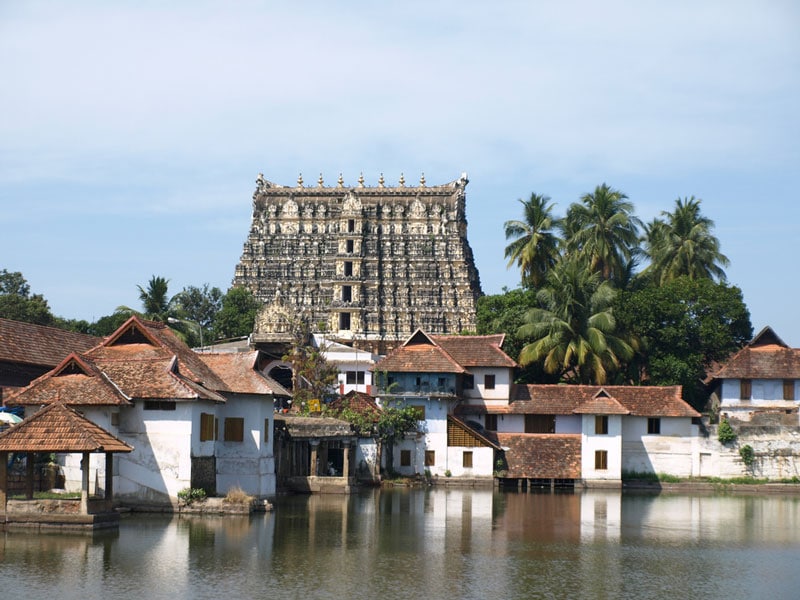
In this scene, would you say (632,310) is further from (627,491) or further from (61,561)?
(61,561)

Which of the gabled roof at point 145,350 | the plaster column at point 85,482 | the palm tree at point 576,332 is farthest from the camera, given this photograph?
the palm tree at point 576,332

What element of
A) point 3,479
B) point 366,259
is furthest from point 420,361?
point 366,259

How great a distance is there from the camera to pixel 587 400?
2494 inches

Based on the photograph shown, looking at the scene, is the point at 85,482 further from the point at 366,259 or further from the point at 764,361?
the point at 366,259

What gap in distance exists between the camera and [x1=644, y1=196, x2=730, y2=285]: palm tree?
3142 inches

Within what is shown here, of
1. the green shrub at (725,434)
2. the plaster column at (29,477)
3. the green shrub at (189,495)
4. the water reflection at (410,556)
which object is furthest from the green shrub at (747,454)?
the plaster column at (29,477)

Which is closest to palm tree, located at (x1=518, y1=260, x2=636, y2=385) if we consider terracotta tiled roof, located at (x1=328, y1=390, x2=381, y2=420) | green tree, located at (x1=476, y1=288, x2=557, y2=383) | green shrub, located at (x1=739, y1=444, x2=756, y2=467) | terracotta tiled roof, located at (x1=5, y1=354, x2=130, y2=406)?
green tree, located at (x1=476, y1=288, x2=557, y2=383)

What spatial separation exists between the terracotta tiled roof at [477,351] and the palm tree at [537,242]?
13.8m

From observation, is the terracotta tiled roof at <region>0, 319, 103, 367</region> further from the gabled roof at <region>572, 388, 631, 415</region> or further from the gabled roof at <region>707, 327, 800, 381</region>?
the gabled roof at <region>707, 327, 800, 381</region>

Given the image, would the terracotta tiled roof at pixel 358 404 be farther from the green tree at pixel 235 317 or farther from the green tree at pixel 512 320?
the green tree at pixel 235 317

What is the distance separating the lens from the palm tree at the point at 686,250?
79812 millimetres

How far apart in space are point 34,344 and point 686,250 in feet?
144

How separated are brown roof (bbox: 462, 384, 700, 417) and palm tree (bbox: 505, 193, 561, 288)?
48.5 ft

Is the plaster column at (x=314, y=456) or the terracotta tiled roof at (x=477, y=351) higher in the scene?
the terracotta tiled roof at (x=477, y=351)
